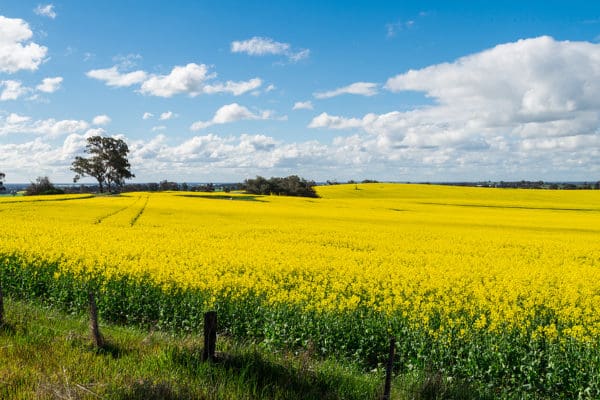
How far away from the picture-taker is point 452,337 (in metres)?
7.85

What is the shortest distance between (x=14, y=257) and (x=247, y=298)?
837cm

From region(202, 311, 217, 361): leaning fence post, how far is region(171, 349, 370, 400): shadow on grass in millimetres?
98

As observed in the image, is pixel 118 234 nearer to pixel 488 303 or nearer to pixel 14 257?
pixel 14 257

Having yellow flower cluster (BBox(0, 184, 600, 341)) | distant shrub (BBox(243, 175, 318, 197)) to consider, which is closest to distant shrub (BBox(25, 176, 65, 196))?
distant shrub (BBox(243, 175, 318, 197))

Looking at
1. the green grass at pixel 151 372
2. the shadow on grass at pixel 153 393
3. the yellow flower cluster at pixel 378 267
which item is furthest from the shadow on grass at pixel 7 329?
the yellow flower cluster at pixel 378 267

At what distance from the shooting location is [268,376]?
5602mm

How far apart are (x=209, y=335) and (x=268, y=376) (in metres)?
0.95

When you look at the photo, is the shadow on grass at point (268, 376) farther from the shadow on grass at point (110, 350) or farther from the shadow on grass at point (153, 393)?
the shadow on grass at point (110, 350)

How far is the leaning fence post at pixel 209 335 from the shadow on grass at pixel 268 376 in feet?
0.32

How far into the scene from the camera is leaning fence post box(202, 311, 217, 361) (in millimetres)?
5148

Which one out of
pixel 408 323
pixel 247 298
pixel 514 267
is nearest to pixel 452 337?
pixel 408 323

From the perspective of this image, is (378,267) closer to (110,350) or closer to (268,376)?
(268,376)

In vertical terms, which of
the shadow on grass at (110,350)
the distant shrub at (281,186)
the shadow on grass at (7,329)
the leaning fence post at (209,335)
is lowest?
the shadow on grass at (110,350)

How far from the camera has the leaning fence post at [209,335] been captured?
515 centimetres
